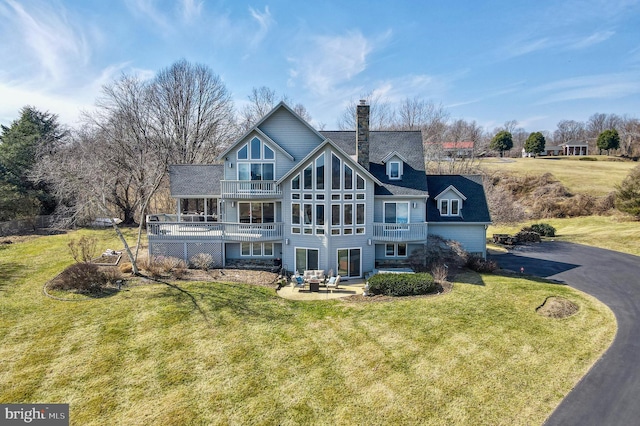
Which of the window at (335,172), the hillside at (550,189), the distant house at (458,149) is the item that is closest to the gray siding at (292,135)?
the window at (335,172)

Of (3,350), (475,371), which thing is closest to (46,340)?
(3,350)

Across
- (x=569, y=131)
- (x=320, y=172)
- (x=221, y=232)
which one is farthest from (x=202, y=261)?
(x=569, y=131)

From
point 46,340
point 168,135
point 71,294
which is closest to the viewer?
point 46,340

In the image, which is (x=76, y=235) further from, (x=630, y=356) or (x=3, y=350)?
(x=630, y=356)

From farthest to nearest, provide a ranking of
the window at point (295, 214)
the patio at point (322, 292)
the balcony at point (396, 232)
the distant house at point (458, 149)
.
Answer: the distant house at point (458, 149), the balcony at point (396, 232), the window at point (295, 214), the patio at point (322, 292)

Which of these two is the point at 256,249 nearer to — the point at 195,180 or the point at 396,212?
the point at 195,180

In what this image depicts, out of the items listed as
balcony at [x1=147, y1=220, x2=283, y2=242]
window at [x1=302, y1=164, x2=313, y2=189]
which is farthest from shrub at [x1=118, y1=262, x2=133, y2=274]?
window at [x1=302, y1=164, x2=313, y2=189]

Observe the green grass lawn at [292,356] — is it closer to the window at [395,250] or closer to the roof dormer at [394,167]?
the window at [395,250]
